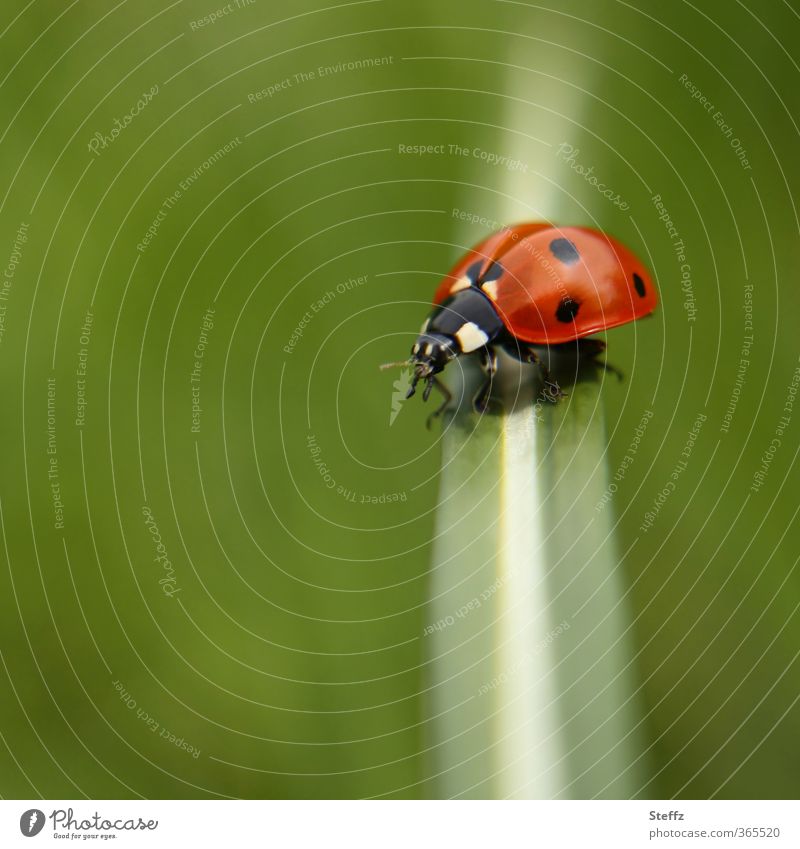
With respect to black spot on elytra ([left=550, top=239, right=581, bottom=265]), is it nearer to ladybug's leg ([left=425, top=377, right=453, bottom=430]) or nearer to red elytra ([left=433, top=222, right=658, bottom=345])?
red elytra ([left=433, top=222, right=658, bottom=345])

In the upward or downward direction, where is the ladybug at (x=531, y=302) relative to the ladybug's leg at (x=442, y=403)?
upward

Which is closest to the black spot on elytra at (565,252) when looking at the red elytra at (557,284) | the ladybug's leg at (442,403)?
the red elytra at (557,284)

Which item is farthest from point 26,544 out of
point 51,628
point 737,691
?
point 737,691

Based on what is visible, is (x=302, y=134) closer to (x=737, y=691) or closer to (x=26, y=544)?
(x=26, y=544)

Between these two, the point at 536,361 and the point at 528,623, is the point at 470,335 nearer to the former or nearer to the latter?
the point at 536,361

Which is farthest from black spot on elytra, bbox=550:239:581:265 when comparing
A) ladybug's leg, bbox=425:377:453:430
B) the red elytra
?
ladybug's leg, bbox=425:377:453:430

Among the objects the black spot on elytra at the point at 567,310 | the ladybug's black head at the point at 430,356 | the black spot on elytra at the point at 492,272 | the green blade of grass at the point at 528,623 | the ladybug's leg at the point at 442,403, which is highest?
the black spot on elytra at the point at 492,272

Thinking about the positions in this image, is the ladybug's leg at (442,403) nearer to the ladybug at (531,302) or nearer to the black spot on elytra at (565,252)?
the ladybug at (531,302)
